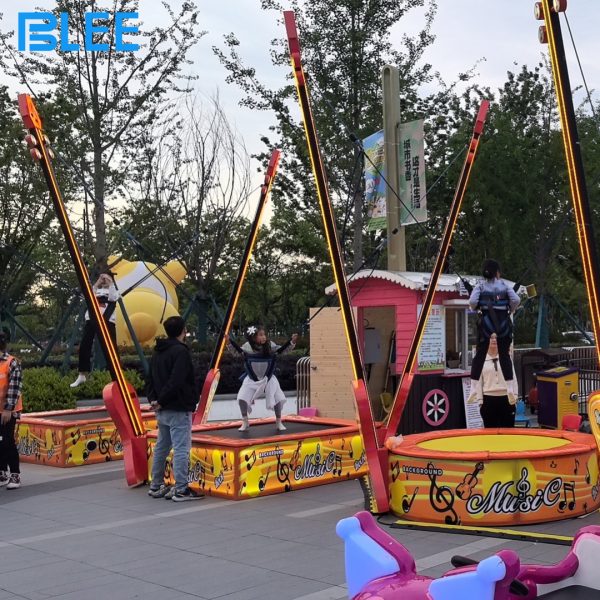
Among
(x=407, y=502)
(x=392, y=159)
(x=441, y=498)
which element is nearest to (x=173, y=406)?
(x=407, y=502)

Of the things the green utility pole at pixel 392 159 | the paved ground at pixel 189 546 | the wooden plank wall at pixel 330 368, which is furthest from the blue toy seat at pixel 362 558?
the green utility pole at pixel 392 159

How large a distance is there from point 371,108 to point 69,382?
1184 centimetres

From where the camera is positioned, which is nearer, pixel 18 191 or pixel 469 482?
pixel 469 482

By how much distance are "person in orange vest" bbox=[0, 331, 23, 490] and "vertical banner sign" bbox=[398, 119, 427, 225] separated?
792 cm

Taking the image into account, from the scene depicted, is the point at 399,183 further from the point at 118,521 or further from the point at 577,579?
the point at 577,579

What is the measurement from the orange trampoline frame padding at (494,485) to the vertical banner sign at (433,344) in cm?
494

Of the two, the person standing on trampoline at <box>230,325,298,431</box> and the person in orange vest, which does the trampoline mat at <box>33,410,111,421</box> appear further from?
the person standing on trampoline at <box>230,325,298,431</box>

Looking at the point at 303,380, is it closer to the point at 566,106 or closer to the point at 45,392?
the point at 45,392

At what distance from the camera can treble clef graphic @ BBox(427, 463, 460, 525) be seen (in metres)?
7.45

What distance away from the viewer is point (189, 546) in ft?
22.8

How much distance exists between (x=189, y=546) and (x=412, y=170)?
9.89 m

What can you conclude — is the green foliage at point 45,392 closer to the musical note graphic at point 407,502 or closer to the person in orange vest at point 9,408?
the person in orange vest at point 9,408

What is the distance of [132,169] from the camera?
23.3m

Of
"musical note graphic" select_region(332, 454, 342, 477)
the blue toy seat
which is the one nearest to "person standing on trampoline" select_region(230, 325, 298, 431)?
"musical note graphic" select_region(332, 454, 342, 477)
